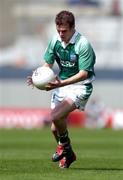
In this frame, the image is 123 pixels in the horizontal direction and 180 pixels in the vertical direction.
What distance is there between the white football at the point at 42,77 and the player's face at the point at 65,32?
60cm

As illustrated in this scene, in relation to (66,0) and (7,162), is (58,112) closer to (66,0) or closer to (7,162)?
(7,162)

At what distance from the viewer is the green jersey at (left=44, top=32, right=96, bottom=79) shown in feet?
43.7

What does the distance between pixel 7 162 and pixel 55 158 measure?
1.43 metres

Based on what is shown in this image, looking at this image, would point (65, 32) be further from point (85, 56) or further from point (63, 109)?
point (63, 109)

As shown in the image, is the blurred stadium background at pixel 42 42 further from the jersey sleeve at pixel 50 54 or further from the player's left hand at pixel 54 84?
the player's left hand at pixel 54 84

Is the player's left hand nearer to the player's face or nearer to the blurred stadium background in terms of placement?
the player's face

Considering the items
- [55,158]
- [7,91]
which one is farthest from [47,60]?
[7,91]

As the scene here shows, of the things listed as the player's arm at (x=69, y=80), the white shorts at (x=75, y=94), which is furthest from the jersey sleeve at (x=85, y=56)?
the white shorts at (x=75, y=94)

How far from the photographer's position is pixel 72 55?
531 inches

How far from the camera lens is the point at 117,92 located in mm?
48375

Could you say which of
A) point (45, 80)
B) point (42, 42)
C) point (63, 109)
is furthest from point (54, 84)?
point (42, 42)

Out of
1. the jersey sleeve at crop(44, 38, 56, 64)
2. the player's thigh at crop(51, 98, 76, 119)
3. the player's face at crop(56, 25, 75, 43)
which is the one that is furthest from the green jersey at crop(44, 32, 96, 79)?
the player's thigh at crop(51, 98, 76, 119)

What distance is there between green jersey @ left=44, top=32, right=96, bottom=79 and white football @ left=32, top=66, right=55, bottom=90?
524mm

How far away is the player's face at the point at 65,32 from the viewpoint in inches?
517
